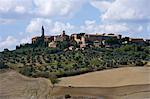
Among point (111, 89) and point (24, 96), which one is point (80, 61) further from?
point (24, 96)

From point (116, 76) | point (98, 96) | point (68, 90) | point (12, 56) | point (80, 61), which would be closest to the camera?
point (98, 96)

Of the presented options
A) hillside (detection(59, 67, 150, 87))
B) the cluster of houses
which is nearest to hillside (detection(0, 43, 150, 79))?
hillside (detection(59, 67, 150, 87))

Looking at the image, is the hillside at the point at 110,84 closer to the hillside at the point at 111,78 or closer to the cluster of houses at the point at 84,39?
the hillside at the point at 111,78

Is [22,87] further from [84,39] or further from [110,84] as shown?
[84,39]

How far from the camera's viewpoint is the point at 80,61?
320 ft

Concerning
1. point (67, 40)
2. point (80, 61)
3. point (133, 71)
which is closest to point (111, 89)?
point (133, 71)

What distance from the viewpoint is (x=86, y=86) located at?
5969 centimetres

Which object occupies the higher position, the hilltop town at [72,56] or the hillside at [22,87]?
the hilltop town at [72,56]

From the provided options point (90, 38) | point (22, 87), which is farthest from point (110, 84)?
point (90, 38)

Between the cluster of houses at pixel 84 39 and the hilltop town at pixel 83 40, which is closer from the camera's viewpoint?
the hilltop town at pixel 83 40

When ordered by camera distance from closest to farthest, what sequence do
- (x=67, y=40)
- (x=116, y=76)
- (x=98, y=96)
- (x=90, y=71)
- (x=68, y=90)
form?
(x=98, y=96), (x=68, y=90), (x=116, y=76), (x=90, y=71), (x=67, y=40)

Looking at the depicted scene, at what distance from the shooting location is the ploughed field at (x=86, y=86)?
49719mm

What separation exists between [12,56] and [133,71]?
4983cm

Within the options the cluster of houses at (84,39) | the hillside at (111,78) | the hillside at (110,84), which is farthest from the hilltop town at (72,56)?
the hillside at (110,84)
